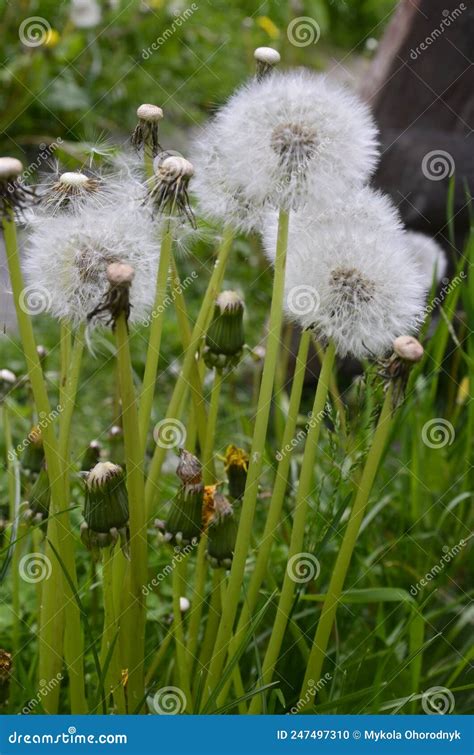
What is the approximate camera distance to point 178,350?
2.58 m

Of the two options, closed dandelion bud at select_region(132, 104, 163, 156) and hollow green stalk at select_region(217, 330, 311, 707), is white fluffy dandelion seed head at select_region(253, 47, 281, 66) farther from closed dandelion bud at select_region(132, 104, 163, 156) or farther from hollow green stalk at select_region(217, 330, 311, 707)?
hollow green stalk at select_region(217, 330, 311, 707)

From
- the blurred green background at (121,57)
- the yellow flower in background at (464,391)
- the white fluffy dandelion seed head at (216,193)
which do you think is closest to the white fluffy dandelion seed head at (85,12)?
the blurred green background at (121,57)

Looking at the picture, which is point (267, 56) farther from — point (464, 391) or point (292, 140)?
point (464, 391)

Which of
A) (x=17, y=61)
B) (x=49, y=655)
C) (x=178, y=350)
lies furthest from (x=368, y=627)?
(x=17, y=61)

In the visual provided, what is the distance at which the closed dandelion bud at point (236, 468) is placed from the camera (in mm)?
1163

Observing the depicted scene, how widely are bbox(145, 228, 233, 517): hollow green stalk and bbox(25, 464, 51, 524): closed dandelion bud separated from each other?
0.38 feet

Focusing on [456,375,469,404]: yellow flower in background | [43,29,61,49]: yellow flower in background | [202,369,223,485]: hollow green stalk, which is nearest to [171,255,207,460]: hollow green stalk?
[202,369,223,485]: hollow green stalk

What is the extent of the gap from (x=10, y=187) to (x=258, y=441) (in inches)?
13.3

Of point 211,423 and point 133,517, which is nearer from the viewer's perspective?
point 133,517

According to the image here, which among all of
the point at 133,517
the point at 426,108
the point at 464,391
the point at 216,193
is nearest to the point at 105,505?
the point at 133,517

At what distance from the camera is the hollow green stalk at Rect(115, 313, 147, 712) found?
0.88 metres

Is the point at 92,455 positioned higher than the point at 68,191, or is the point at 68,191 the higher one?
the point at 68,191

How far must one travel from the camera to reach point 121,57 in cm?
331
